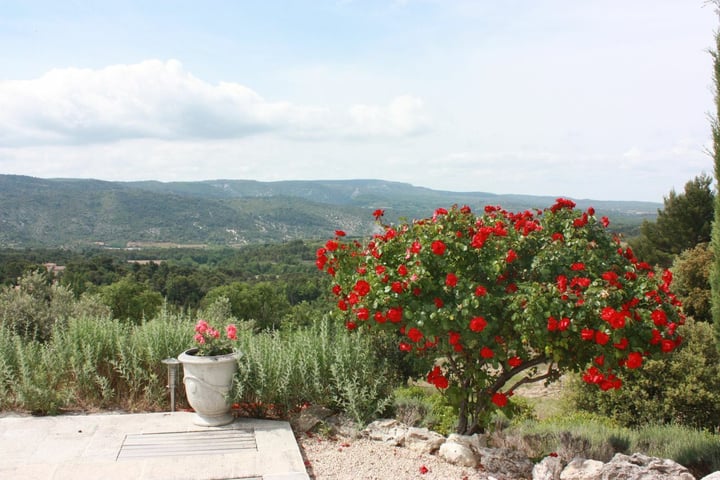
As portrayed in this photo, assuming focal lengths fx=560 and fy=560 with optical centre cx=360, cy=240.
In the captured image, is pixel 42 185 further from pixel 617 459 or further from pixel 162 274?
pixel 617 459

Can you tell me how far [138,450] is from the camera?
4473 millimetres

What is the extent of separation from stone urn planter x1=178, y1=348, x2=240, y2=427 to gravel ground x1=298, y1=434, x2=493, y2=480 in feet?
2.55

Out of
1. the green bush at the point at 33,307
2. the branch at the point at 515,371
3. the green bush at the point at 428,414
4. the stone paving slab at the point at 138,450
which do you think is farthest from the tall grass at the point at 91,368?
the branch at the point at 515,371

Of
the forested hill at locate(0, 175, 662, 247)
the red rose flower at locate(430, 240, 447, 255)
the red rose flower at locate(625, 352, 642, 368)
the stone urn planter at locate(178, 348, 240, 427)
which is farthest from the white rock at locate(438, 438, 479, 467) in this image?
the forested hill at locate(0, 175, 662, 247)

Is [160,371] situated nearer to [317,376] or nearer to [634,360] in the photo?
[317,376]

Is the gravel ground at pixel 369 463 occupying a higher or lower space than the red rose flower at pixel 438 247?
lower

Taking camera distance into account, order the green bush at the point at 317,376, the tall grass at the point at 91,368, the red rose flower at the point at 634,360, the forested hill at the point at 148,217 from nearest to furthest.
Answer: the red rose flower at the point at 634,360 < the green bush at the point at 317,376 < the tall grass at the point at 91,368 < the forested hill at the point at 148,217

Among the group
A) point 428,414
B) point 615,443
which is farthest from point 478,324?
point 615,443

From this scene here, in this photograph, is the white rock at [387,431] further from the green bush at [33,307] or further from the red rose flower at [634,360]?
the green bush at [33,307]

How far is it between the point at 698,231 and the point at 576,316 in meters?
22.0

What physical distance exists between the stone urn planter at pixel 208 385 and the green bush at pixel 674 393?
15.3 feet

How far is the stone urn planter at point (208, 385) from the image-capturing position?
4.95 meters

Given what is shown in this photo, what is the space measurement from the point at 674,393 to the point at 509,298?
3900mm

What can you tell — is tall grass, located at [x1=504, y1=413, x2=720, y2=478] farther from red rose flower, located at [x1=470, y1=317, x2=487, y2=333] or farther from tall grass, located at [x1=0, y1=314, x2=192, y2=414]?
tall grass, located at [x1=0, y1=314, x2=192, y2=414]
